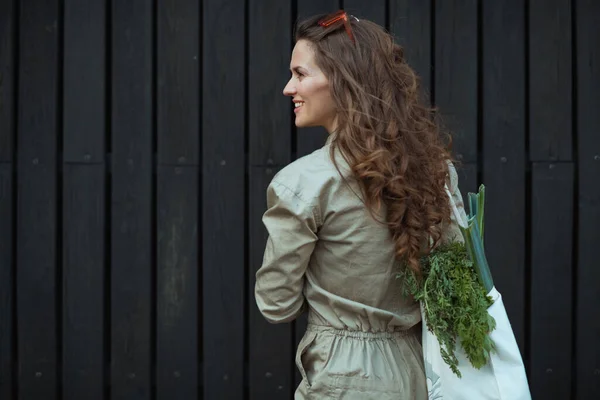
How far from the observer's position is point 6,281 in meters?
4.25

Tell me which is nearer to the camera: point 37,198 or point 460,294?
point 460,294

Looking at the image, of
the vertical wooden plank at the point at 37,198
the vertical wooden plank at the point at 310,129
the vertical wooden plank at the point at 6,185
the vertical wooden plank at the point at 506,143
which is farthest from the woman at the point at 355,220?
the vertical wooden plank at the point at 6,185

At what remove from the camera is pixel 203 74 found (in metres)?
4.24

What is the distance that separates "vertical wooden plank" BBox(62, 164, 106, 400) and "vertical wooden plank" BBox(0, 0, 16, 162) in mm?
303

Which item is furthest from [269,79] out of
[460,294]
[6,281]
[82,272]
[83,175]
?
[460,294]

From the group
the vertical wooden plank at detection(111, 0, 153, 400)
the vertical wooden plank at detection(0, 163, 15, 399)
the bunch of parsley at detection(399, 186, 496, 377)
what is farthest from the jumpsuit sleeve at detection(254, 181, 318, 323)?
the vertical wooden plank at detection(0, 163, 15, 399)

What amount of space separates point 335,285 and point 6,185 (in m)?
2.28

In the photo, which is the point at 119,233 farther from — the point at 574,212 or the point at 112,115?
the point at 574,212

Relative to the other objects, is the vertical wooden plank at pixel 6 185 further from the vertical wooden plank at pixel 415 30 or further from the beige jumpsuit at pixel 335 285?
the beige jumpsuit at pixel 335 285

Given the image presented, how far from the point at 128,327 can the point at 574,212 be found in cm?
219

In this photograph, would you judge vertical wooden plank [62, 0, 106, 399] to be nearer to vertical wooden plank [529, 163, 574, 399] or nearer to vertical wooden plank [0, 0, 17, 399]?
vertical wooden plank [0, 0, 17, 399]

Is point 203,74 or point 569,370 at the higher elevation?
point 203,74

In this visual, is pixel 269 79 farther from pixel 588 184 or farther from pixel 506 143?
pixel 588 184

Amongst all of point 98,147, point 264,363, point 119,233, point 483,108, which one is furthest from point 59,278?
point 483,108
